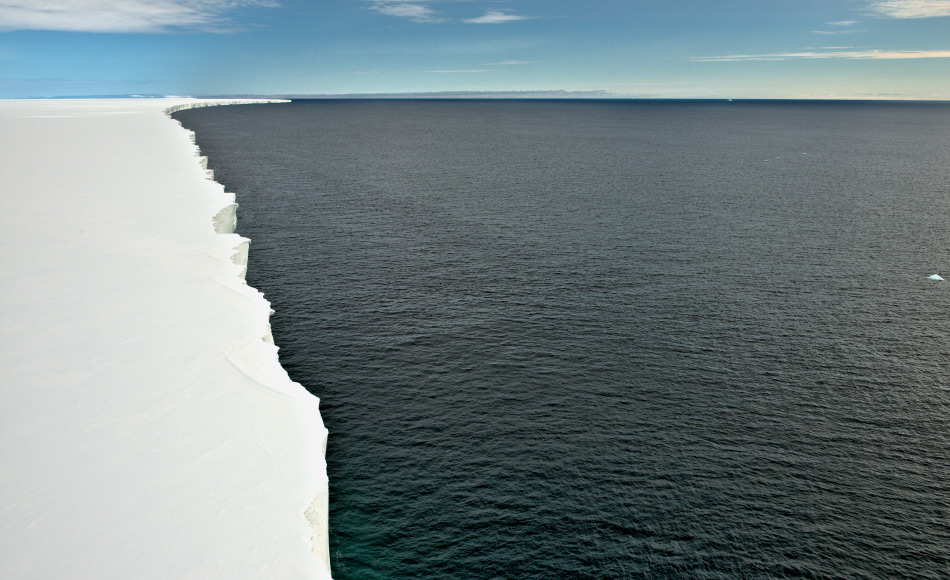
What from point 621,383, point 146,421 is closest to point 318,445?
point 146,421

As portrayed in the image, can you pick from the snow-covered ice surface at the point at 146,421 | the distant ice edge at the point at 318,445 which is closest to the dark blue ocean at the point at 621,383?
the distant ice edge at the point at 318,445

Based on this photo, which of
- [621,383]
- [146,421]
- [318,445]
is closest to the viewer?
[146,421]

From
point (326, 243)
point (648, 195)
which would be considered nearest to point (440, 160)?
point (648, 195)

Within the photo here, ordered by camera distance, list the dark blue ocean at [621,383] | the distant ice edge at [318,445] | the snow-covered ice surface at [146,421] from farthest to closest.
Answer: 1. the dark blue ocean at [621,383]
2. the distant ice edge at [318,445]
3. the snow-covered ice surface at [146,421]

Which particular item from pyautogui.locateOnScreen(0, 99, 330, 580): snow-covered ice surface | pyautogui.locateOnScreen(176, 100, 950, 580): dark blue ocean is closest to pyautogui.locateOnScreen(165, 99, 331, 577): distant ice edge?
pyautogui.locateOnScreen(0, 99, 330, 580): snow-covered ice surface

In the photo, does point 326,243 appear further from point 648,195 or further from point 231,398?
point 648,195

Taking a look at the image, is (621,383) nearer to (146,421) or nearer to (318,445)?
(318,445)

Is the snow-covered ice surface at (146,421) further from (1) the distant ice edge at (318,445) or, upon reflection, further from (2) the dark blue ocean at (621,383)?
(2) the dark blue ocean at (621,383)
